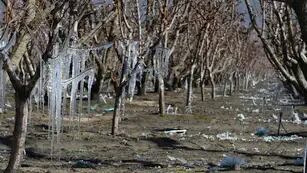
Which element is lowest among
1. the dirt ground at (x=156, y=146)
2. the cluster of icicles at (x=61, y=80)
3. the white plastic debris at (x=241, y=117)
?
the dirt ground at (x=156, y=146)

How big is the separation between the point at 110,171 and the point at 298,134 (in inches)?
331

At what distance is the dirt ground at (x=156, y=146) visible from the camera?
1225cm

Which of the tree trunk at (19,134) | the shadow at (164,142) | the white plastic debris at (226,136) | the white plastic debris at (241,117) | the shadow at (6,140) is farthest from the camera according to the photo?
the white plastic debris at (241,117)

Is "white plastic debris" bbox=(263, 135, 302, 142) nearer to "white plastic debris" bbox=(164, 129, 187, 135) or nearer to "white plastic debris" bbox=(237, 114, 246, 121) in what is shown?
"white plastic debris" bbox=(164, 129, 187, 135)

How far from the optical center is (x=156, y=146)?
1535 centimetres

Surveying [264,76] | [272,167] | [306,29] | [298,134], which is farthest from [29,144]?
[264,76]

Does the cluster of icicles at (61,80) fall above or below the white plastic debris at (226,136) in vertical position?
above

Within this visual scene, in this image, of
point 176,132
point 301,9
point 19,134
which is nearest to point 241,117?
point 176,132

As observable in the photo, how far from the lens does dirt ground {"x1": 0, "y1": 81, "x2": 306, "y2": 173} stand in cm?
1225

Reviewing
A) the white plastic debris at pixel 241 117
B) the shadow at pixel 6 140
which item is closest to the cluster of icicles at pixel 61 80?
the shadow at pixel 6 140

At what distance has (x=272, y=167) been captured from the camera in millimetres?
12516

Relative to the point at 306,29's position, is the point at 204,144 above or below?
below

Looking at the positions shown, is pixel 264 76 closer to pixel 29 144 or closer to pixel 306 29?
pixel 29 144

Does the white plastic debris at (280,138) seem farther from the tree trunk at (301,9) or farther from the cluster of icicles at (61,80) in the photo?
the tree trunk at (301,9)
